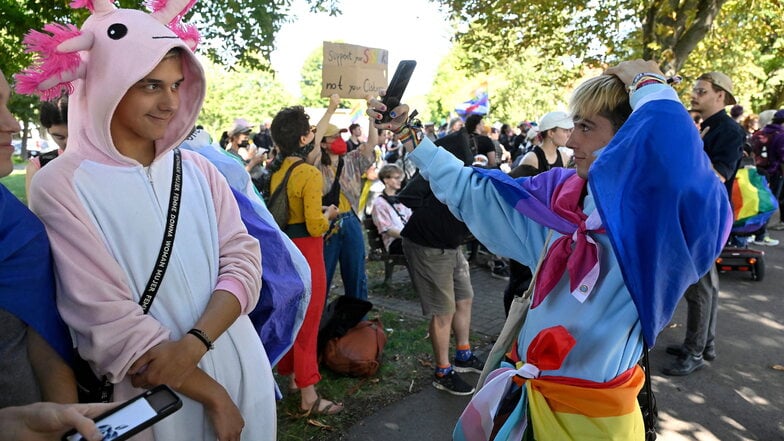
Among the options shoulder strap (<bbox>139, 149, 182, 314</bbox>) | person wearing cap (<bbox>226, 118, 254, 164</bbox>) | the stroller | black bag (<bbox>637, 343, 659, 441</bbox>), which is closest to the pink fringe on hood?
shoulder strap (<bbox>139, 149, 182, 314</bbox>)

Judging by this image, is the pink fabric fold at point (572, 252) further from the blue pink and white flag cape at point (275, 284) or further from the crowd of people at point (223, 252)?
the blue pink and white flag cape at point (275, 284)

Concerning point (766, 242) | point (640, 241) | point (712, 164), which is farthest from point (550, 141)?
point (766, 242)

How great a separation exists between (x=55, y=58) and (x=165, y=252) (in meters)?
0.58

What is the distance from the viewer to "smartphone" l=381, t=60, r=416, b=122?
2.43 meters

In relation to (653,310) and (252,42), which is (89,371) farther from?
(252,42)

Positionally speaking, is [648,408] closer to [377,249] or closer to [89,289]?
[89,289]

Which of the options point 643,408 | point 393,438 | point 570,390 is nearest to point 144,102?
point 570,390

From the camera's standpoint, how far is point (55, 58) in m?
1.46

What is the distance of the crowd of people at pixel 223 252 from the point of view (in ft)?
4.58

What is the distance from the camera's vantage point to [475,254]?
8188 mm

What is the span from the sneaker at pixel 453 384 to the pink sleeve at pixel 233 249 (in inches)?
110

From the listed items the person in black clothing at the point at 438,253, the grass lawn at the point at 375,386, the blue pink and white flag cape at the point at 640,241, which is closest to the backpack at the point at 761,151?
the grass lawn at the point at 375,386

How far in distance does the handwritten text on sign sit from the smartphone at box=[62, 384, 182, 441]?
2.85 meters

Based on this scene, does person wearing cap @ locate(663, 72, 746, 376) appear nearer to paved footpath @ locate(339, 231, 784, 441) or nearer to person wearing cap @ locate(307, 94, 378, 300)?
paved footpath @ locate(339, 231, 784, 441)
